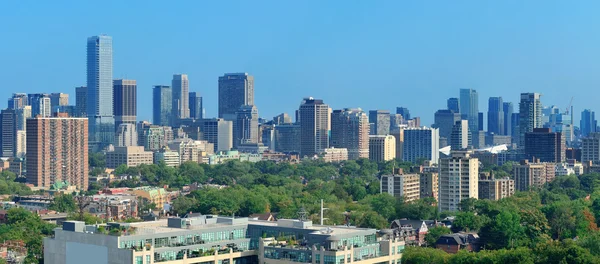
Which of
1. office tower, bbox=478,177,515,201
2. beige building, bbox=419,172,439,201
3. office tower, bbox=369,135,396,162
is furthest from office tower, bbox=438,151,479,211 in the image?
office tower, bbox=369,135,396,162

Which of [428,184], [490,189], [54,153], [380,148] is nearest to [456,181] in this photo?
[490,189]

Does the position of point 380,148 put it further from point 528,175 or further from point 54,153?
point 54,153

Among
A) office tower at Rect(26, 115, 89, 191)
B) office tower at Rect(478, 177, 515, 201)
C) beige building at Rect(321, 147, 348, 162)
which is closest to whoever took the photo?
office tower at Rect(478, 177, 515, 201)

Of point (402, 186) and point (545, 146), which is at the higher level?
point (545, 146)

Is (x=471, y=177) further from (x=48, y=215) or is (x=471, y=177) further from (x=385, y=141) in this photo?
(x=385, y=141)

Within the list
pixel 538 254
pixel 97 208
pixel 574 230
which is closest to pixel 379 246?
pixel 538 254

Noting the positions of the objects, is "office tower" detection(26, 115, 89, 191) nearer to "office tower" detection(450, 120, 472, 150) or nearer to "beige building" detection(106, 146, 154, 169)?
"beige building" detection(106, 146, 154, 169)

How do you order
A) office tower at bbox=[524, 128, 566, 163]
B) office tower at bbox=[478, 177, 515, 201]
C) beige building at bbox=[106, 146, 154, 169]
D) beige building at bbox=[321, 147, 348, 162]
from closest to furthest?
office tower at bbox=[478, 177, 515, 201]
office tower at bbox=[524, 128, 566, 163]
beige building at bbox=[106, 146, 154, 169]
beige building at bbox=[321, 147, 348, 162]
